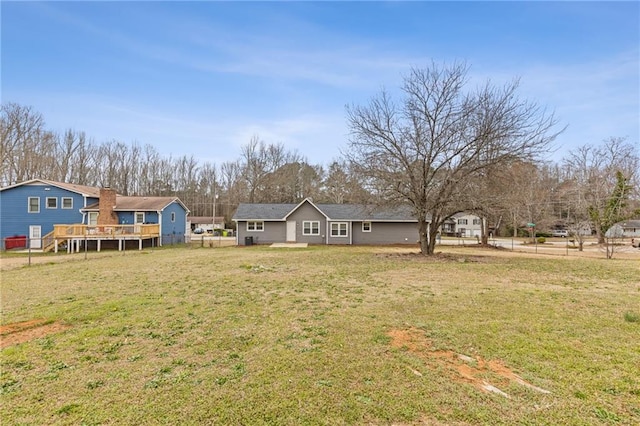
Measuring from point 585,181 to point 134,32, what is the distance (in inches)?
1478

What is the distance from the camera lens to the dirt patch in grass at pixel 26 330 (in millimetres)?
5031

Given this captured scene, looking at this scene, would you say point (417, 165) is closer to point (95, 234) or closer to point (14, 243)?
point (95, 234)

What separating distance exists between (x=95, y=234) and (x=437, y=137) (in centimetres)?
2361

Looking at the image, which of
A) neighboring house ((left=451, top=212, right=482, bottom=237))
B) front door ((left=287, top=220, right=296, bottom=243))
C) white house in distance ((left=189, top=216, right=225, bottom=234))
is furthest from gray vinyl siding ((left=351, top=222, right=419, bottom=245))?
white house in distance ((left=189, top=216, right=225, bottom=234))

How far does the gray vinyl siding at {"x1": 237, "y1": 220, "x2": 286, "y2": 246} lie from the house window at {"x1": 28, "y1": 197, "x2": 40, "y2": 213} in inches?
612

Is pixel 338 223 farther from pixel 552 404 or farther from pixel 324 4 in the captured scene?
pixel 552 404

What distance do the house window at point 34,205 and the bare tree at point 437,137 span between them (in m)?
24.9

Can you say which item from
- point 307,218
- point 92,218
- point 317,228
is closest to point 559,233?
point 317,228

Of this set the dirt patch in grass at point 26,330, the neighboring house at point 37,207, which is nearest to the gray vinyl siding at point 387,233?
the neighboring house at point 37,207

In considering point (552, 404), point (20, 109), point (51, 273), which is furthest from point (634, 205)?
point (20, 109)

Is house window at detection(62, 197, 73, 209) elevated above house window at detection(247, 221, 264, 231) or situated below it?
above

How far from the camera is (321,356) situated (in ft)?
14.3

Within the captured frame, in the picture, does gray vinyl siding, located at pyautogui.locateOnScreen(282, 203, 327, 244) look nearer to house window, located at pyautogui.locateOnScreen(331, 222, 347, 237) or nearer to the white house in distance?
house window, located at pyautogui.locateOnScreen(331, 222, 347, 237)

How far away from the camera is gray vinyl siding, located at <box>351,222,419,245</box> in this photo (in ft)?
90.2
